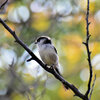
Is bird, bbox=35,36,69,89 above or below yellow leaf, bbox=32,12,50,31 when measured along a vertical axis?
above

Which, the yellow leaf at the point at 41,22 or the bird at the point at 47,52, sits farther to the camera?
the yellow leaf at the point at 41,22

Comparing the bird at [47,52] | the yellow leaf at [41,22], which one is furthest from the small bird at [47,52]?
the yellow leaf at [41,22]

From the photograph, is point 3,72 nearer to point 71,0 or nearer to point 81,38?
point 81,38

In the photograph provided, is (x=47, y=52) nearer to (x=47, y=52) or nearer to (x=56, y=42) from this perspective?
(x=47, y=52)

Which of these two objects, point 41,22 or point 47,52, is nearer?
point 47,52

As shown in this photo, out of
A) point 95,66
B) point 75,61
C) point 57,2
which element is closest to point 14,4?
point 57,2

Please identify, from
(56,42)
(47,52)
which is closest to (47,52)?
(47,52)

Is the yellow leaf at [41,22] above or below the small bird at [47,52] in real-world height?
below

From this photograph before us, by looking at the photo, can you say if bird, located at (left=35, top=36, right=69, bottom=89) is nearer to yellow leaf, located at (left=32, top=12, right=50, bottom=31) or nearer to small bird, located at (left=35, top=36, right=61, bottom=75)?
small bird, located at (left=35, top=36, right=61, bottom=75)

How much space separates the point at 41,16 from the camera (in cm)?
628

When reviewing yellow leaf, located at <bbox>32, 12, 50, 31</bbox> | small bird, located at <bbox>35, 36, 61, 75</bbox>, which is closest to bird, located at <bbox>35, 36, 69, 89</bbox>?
small bird, located at <bbox>35, 36, 61, 75</bbox>

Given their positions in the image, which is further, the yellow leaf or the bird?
the yellow leaf

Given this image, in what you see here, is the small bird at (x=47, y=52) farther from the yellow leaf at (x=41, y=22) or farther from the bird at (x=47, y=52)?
the yellow leaf at (x=41, y=22)

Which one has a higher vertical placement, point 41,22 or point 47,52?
point 47,52
